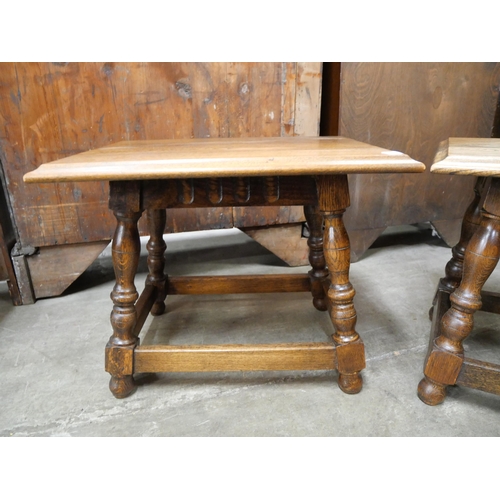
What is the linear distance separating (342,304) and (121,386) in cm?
76

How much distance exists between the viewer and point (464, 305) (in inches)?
45.7

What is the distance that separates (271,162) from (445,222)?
192cm

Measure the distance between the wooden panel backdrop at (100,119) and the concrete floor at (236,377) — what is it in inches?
11.7

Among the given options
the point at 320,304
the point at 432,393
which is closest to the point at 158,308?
the point at 320,304

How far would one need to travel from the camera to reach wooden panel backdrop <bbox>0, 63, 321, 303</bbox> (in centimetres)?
174

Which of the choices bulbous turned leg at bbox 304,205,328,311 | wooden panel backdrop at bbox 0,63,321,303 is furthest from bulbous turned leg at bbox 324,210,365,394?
wooden panel backdrop at bbox 0,63,321,303

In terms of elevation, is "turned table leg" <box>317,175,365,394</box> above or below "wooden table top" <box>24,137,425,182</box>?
below

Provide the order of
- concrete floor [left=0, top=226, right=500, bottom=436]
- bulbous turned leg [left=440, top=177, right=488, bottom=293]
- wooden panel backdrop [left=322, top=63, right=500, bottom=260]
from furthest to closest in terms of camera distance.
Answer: wooden panel backdrop [left=322, top=63, right=500, bottom=260], bulbous turned leg [left=440, top=177, right=488, bottom=293], concrete floor [left=0, top=226, right=500, bottom=436]

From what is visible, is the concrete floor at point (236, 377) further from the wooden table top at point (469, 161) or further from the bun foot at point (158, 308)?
the wooden table top at point (469, 161)

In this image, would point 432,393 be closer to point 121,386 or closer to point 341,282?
point 341,282

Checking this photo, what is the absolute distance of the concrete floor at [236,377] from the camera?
1.17 m

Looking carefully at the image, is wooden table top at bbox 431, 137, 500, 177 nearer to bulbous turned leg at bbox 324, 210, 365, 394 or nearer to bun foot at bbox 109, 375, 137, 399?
bulbous turned leg at bbox 324, 210, 365, 394

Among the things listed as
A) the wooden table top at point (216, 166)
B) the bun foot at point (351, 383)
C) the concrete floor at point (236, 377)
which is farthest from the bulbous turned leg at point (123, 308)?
the bun foot at point (351, 383)

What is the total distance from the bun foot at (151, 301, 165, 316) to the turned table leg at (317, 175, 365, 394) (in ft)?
2.78
